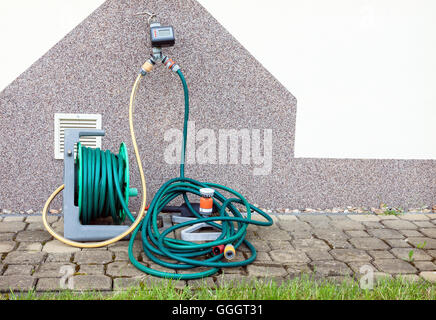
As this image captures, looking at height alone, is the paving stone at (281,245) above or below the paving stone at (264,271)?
above

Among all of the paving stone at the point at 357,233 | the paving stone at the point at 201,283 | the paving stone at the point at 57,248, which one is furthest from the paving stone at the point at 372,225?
the paving stone at the point at 57,248

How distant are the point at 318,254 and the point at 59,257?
1.47 m

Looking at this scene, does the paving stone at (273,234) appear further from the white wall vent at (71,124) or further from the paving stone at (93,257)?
the white wall vent at (71,124)

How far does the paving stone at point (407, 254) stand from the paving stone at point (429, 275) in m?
0.18

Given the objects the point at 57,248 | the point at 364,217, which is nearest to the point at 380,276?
the point at 364,217

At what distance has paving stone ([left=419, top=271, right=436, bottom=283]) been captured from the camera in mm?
2488

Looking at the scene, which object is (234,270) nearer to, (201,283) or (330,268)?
(201,283)

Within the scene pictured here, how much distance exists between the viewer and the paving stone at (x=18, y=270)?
236cm

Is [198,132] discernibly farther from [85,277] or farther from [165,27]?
[85,277]

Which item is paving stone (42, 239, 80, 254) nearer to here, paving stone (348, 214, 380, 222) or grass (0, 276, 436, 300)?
grass (0, 276, 436, 300)

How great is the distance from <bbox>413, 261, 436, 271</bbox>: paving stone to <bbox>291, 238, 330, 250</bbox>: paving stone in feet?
1.67

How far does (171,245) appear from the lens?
2578 millimetres

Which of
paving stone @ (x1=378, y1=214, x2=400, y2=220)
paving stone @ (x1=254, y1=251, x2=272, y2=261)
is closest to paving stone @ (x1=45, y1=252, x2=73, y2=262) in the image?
paving stone @ (x1=254, y1=251, x2=272, y2=261)
